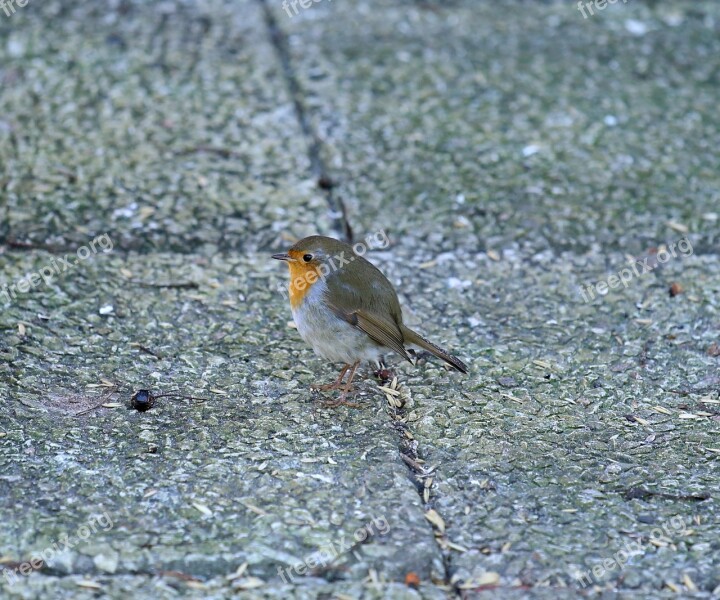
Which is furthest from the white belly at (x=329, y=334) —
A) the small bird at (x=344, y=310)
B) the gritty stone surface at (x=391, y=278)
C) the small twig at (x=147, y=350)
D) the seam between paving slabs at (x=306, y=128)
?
the seam between paving slabs at (x=306, y=128)

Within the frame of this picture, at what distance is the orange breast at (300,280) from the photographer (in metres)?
3.48

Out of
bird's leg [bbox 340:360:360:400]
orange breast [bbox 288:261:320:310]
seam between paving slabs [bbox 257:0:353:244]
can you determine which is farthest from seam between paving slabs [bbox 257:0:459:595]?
orange breast [bbox 288:261:320:310]

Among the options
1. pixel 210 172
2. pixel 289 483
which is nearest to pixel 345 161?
pixel 210 172

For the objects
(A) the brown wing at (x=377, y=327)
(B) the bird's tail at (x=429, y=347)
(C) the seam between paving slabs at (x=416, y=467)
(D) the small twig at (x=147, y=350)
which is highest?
(D) the small twig at (x=147, y=350)

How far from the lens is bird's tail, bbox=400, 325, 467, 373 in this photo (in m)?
3.41

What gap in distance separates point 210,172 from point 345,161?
61cm

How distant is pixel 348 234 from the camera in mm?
4203

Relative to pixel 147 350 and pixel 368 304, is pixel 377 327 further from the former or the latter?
pixel 147 350

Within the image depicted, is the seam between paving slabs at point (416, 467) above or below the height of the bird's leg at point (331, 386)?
below

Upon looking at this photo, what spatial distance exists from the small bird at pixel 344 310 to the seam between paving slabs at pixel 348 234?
0.52ft

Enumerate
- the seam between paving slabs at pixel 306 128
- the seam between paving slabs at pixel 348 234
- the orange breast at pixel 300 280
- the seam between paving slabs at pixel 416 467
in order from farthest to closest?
the seam between paving slabs at pixel 306 128, the orange breast at pixel 300 280, the seam between paving slabs at pixel 348 234, the seam between paving slabs at pixel 416 467

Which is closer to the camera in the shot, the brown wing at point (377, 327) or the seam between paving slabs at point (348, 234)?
the seam between paving slabs at point (348, 234)

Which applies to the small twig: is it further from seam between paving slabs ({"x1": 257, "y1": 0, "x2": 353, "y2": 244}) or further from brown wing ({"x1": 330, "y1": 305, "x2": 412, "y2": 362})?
seam between paving slabs ({"x1": 257, "y1": 0, "x2": 353, "y2": 244})

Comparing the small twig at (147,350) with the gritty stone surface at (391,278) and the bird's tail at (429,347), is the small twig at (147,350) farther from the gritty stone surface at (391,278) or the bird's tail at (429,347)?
the bird's tail at (429,347)
